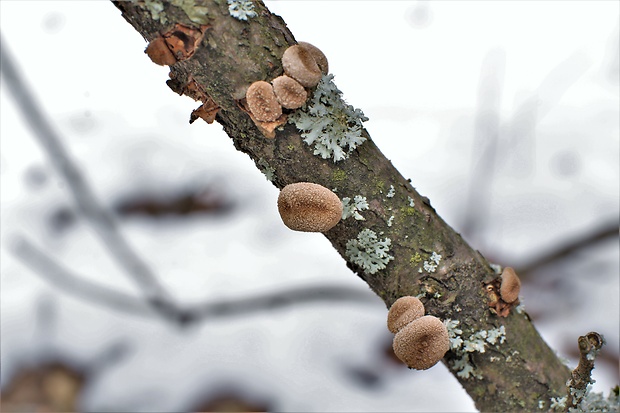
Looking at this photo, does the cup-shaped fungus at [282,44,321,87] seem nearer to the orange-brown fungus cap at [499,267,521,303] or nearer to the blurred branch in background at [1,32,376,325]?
the orange-brown fungus cap at [499,267,521,303]

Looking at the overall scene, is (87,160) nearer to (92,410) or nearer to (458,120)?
(92,410)

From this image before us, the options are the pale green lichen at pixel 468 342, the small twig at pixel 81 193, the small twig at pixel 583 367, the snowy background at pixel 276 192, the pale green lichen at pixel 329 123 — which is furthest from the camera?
the small twig at pixel 81 193

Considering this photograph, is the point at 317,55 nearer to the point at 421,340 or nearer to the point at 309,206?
the point at 309,206

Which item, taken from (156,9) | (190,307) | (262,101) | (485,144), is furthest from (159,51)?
(485,144)

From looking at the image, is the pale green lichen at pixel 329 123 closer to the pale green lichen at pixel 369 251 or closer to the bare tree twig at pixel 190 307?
the pale green lichen at pixel 369 251

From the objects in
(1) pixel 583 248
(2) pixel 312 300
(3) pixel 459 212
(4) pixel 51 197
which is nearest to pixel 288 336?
(2) pixel 312 300

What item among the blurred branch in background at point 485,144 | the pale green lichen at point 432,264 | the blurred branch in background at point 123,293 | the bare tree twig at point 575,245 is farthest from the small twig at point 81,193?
the bare tree twig at point 575,245

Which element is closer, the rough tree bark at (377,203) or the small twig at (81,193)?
the rough tree bark at (377,203)
